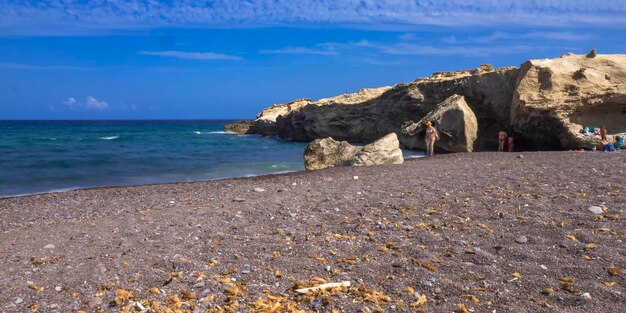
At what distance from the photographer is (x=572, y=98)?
22.2m

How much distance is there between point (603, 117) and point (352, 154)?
1289cm

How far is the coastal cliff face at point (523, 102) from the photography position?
22.2 meters

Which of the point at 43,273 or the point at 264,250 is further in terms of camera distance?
the point at 264,250

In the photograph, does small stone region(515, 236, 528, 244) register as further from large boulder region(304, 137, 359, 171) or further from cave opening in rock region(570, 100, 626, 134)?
cave opening in rock region(570, 100, 626, 134)

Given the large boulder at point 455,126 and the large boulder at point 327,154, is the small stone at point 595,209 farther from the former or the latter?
the large boulder at point 455,126

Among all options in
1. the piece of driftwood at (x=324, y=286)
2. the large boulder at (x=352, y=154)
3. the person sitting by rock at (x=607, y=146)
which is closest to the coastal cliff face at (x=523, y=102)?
the person sitting by rock at (x=607, y=146)

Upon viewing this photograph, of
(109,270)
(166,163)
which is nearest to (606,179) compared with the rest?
(109,270)

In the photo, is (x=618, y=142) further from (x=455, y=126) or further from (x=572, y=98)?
(x=455, y=126)

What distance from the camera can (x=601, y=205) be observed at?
774 cm

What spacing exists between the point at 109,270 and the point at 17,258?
69.1 inches

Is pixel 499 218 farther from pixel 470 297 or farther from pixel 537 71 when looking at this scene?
pixel 537 71

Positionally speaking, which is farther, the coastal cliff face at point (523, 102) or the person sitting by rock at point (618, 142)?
the coastal cliff face at point (523, 102)

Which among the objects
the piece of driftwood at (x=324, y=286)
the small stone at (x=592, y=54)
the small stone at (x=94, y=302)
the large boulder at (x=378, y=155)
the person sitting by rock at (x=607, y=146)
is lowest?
the small stone at (x=94, y=302)

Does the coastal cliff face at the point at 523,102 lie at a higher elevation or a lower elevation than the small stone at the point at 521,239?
higher
